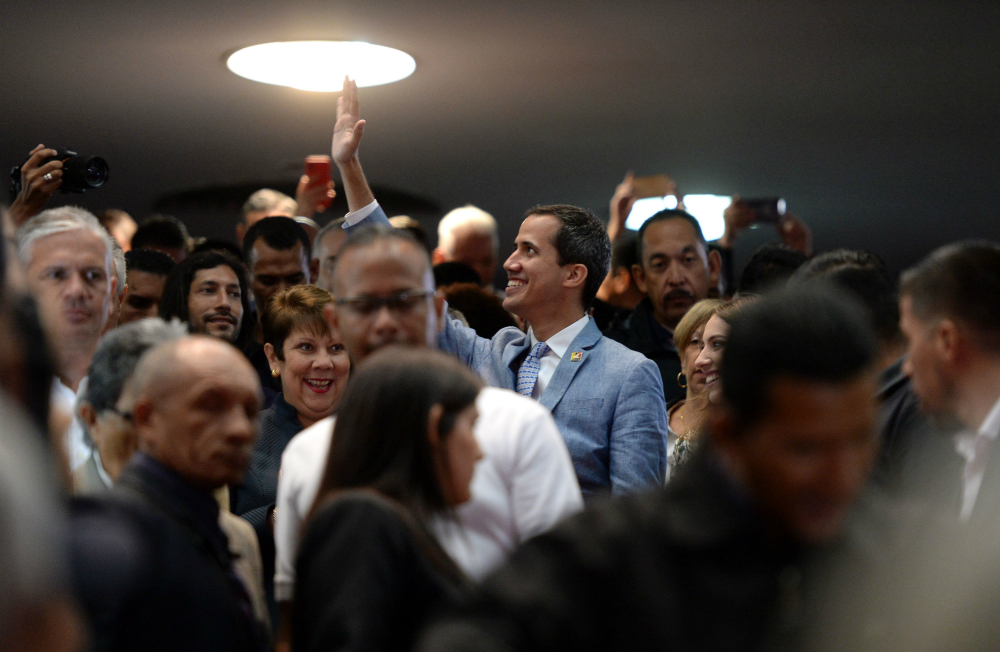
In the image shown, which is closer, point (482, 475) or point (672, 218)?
point (482, 475)

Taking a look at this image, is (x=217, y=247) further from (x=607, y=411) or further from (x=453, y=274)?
(x=607, y=411)

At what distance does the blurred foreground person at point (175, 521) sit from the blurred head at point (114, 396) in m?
0.10

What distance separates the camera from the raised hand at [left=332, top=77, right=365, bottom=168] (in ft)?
8.80

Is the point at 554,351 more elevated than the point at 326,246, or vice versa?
the point at 326,246

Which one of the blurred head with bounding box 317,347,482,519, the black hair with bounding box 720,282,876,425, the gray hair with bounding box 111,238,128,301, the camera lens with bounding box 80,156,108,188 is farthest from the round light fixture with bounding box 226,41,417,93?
the black hair with bounding box 720,282,876,425

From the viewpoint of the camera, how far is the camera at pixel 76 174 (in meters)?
3.21

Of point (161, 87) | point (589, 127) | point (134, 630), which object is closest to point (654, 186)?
point (589, 127)

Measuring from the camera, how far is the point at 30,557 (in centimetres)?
88

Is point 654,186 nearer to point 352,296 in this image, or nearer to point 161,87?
point 161,87

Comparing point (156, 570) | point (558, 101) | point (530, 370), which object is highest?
point (558, 101)

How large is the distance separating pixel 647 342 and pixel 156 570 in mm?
2556

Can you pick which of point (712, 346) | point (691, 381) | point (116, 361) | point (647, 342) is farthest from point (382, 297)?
point (647, 342)

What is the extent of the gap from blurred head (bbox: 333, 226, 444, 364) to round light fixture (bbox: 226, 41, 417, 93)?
2973 millimetres

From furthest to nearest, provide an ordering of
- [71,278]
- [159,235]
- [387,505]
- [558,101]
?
[558,101]
[159,235]
[71,278]
[387,505]
